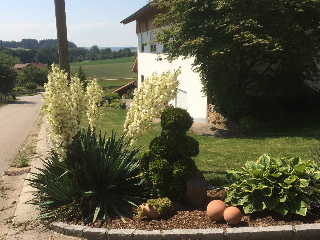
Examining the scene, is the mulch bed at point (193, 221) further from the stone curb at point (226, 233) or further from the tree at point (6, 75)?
the tree at point (6, 75)

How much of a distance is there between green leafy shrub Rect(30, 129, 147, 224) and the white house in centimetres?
918

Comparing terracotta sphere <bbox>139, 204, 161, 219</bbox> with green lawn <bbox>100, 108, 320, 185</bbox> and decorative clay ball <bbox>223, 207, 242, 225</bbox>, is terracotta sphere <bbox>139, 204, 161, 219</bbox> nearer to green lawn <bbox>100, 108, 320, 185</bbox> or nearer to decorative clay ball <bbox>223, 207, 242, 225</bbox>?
decorative clay ball <bbox>223, 207, 242, 225</bbox>

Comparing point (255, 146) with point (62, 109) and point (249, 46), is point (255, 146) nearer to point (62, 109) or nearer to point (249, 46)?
point (249, 46)

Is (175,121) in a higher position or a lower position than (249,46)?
lower

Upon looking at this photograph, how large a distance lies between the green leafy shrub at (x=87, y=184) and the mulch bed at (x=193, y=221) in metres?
0.22

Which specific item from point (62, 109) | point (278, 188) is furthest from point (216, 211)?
point (62, 109)

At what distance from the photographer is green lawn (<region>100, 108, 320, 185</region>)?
24.3 ft

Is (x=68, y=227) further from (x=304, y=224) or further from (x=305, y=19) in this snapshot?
(x=305, y=19)

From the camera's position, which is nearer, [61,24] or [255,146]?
[61,24]

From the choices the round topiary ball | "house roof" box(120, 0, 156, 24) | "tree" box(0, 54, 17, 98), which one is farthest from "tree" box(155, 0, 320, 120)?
"tree" box(0, 54, 17, 98)

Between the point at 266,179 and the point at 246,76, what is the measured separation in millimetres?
9676

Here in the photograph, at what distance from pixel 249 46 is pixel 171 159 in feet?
25.1

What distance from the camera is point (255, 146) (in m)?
9.37

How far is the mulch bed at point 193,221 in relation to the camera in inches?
167
